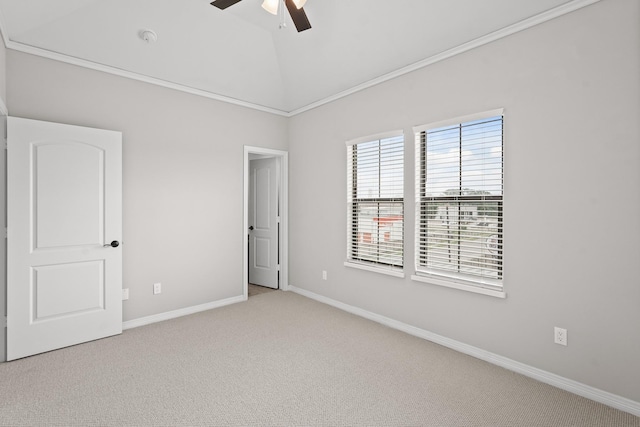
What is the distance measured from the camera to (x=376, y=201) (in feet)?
12.5

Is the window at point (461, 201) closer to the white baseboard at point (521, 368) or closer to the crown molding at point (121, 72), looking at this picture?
the white baseboard at point (521, 368)

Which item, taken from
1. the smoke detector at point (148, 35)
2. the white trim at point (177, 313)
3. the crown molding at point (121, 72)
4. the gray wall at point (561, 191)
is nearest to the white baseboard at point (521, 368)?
the gray wall at point (561, 191)

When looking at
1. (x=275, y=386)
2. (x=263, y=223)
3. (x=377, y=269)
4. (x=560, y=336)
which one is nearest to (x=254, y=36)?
(x=263, y=223)

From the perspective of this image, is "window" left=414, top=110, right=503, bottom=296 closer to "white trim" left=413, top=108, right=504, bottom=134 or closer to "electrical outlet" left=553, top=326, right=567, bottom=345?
"white trim" left=413, top=108, right=504, bottom=134

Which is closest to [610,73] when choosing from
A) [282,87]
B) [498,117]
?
[498,117]

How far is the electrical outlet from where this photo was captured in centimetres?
240

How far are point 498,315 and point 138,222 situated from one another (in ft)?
12.1

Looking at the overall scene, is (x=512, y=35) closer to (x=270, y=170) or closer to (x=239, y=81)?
(x=239, y=81)

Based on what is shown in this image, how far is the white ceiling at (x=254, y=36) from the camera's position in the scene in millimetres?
2729

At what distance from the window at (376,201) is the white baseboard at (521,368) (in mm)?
609

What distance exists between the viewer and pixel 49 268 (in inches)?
117

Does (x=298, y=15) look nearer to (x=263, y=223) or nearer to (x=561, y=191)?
(x=561, y=191)

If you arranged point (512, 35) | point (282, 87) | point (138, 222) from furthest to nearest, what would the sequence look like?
point (282, 87)
point (138, 222)
point (512, 35)

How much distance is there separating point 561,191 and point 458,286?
3.73 ft
